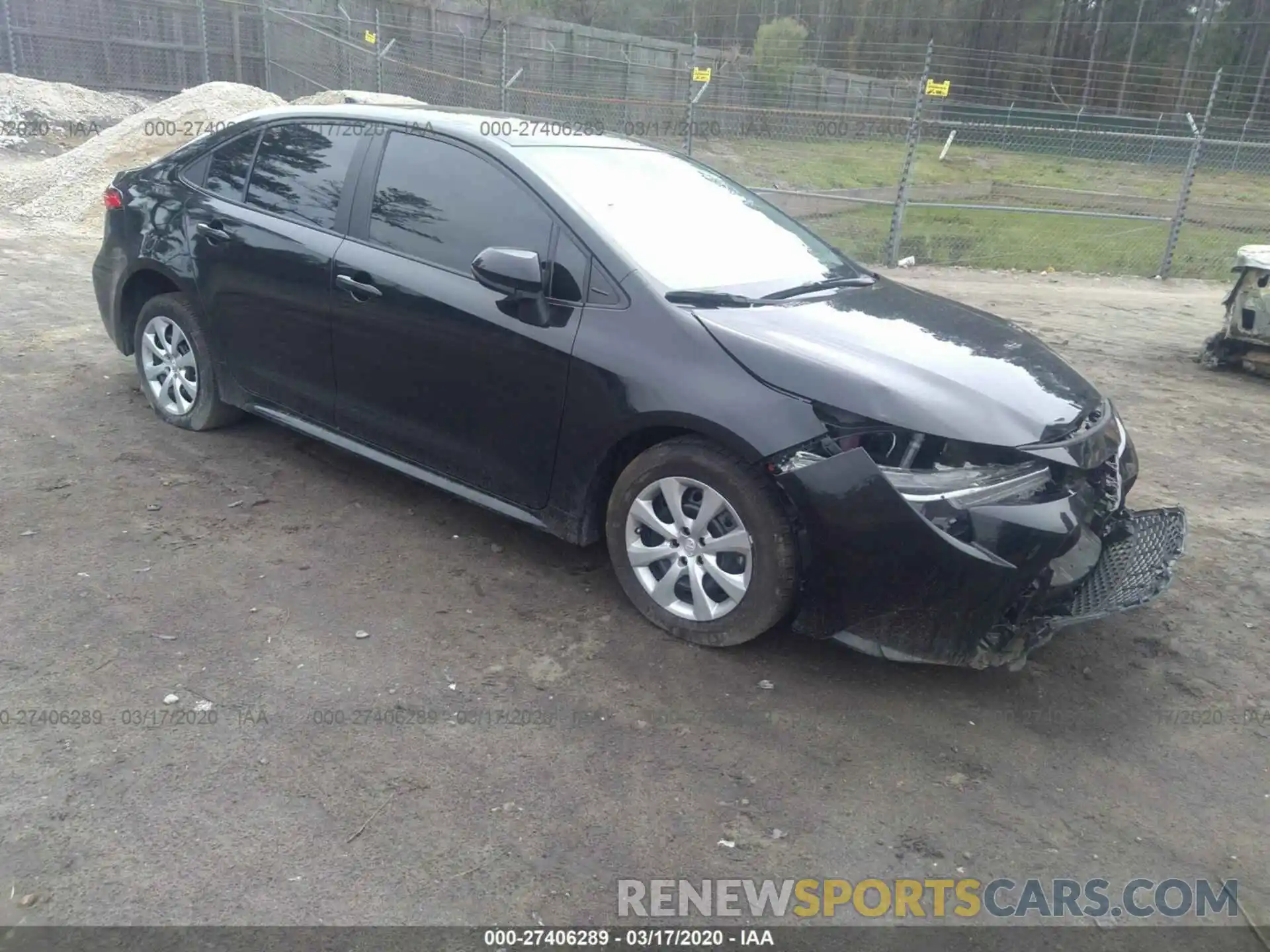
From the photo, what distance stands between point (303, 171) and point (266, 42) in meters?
16.3

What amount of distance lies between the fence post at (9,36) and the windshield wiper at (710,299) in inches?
700

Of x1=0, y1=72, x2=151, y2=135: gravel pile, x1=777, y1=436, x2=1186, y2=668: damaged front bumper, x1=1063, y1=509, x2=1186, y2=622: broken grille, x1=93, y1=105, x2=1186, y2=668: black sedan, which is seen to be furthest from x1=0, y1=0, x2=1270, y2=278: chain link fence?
x1=777, y1=436, x2=1186, y2=668: damaged front bumper

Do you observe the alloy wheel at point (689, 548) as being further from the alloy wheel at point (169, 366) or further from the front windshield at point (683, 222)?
the alloy wheel at point (169, 366)

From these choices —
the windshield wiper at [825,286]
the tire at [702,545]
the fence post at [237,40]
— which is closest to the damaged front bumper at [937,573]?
the tire at [702,545]

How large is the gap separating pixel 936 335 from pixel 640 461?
1261mm

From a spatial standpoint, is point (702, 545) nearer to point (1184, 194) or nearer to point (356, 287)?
point (356, 287)

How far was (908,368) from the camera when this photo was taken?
3416 mm

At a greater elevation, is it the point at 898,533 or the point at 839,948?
the point at 898,533

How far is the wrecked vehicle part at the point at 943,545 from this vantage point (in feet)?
10.2

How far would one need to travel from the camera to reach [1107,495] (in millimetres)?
3574

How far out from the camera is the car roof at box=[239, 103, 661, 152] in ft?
13.9

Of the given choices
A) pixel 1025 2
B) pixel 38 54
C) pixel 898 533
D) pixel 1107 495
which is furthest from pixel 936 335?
pixel 1025 2

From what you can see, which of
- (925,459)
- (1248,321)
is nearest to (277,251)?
(925,459)

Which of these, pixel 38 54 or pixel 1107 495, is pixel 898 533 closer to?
pixel 1107 495
